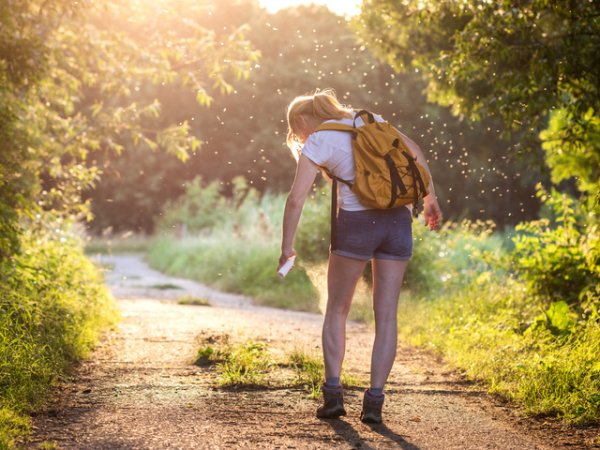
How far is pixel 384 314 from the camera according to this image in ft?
15.6

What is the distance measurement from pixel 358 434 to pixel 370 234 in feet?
3.52

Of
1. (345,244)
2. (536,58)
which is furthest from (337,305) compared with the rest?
(536,58)

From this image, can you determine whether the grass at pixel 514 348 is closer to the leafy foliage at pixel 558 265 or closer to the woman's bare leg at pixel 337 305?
the leafy foliage at pixel 558 265

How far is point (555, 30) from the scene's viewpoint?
9.55 meters

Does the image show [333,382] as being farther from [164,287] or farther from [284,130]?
[284,130]

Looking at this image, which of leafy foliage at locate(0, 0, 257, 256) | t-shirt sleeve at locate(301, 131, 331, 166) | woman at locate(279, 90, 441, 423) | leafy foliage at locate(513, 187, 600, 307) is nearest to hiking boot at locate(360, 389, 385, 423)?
woman at locate(279, 90, 441, 423)

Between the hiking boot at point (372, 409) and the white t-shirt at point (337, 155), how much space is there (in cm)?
106

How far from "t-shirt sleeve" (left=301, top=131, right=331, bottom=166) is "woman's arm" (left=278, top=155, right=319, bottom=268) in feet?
0.12

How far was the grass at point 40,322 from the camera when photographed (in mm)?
4828

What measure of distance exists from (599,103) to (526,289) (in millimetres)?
2035

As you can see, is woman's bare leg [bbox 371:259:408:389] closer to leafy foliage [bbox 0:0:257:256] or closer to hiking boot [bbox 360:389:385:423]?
hiking boot [bbox 360:389:385:423]

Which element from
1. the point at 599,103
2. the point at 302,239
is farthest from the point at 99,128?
the point at 599,103

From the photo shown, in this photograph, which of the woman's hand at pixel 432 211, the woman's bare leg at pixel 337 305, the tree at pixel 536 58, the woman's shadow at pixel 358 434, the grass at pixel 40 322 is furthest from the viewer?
the tree at pixel 536 58

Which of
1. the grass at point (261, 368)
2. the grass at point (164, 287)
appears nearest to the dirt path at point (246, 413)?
the grass at point (261, 368)
